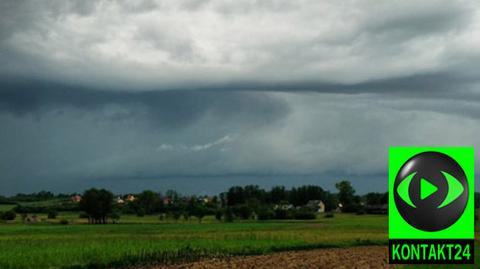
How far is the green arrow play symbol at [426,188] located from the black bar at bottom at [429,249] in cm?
133

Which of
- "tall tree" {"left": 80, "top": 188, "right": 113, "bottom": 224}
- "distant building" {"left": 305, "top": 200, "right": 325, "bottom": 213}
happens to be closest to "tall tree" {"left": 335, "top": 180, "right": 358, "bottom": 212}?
"distant building" {"left": 305, "top": 200, "right": 325, "bottom": 213}

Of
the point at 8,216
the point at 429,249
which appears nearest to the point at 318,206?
the point at 8,216

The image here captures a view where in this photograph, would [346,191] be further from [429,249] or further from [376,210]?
[429,249]

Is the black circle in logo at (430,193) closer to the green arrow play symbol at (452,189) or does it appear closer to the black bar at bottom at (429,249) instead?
the green arrow play symbol at (452,189)

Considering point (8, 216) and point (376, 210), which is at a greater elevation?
point (376, 210)

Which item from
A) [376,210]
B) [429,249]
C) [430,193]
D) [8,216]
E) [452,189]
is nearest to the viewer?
[452,189]

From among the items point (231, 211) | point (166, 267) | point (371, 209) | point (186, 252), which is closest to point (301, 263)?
point (166, 267)

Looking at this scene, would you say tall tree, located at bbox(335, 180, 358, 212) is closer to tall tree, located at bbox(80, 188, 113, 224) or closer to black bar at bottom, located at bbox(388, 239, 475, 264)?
tall tree, located at bbox(80, 188, 113, 224)

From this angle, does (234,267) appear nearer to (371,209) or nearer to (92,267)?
(92,267)

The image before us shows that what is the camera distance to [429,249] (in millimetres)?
16734

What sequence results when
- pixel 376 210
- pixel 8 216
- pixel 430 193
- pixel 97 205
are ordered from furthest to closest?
pixel 376 210 → pixel 97 205 → pixel 8 216 → pixel 430 193

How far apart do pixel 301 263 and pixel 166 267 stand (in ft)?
28.5

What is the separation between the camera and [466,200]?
649 inches

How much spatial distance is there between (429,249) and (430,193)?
1.59 m
